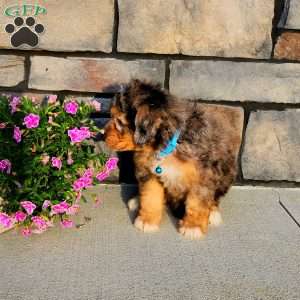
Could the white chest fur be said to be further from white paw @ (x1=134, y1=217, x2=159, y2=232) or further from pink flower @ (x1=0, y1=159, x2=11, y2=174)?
pink flower @ (x1=0, y1=159, x2=11, y2=174)

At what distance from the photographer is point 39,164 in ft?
9.34

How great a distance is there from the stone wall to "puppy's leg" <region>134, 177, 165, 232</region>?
0.86m

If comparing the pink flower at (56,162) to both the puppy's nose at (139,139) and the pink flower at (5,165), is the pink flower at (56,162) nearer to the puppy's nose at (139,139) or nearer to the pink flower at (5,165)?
the pink flower at (5,165)

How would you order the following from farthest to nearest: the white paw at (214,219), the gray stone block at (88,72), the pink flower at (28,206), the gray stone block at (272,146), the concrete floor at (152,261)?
the gray stone block at (272,146) < the gray stone block at (88,72) < the white paw at (214,219) < the pink flower at (28,206) < the concrete floor at (152,261)

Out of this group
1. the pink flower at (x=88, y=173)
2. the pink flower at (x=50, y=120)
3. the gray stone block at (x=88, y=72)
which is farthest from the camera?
the gray stone block at (x=88, y=72)

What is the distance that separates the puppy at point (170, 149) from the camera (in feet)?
9.40

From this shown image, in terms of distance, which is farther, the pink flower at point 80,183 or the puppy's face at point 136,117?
the pink flower at point 80,183

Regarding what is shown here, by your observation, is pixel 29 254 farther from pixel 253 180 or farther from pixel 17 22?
pixel 253 180

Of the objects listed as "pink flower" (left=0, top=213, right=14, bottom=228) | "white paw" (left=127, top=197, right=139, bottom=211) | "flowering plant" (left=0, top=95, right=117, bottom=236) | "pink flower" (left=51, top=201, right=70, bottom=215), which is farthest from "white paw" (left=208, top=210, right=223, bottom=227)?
"pink flower" (left=0, top=213, right=14, bottom=228)

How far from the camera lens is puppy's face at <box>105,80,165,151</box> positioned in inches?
111

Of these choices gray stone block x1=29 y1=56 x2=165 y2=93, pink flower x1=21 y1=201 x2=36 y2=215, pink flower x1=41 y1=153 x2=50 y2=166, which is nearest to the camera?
pink flower x1=21 y1=201 x2=36 y2=215

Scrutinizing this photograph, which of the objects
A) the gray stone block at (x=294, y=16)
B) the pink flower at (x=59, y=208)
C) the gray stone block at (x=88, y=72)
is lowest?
the pink flower at (x=59, y=208)

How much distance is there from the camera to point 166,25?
345 centimetres

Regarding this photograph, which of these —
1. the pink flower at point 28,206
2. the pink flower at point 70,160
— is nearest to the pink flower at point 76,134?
the pink flower at point 70,160
